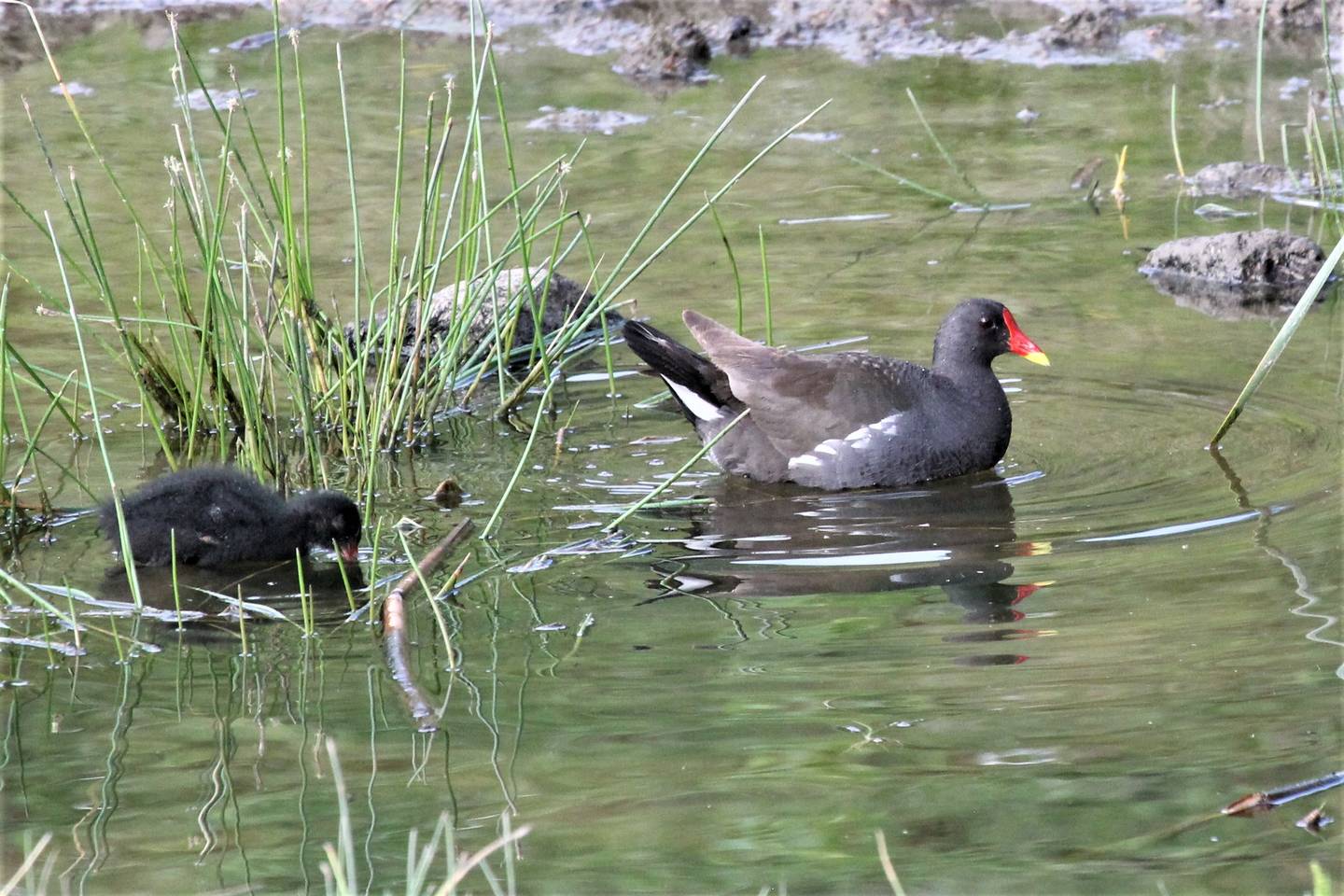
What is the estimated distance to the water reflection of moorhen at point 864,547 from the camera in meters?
4.70

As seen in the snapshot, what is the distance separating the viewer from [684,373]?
619cm

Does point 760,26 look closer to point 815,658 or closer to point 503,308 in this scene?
point 503,308

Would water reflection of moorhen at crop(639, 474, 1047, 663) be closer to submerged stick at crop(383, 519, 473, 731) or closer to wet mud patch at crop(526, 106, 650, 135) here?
submerged stick at crop(383, 519, 473, 731)

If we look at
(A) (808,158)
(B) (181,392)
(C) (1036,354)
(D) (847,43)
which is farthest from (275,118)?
Result: (C) (1036,354)

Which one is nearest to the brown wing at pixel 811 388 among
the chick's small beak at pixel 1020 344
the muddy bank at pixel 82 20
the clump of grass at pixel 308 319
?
the chick's small beak at pixel 1020 344

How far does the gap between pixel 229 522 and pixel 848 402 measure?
2.10m

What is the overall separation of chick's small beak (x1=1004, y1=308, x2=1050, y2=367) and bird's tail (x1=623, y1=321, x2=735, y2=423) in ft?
3.18

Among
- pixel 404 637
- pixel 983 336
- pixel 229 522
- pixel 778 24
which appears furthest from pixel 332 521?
pixel 778 24

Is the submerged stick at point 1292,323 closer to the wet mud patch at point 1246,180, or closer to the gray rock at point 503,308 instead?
the gray rock at point 503,308

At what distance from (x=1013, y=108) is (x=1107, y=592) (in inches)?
245

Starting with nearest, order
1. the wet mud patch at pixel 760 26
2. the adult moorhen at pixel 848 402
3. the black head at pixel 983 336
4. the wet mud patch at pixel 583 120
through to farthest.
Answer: the adult moorhen at pixel 848 402, the black head at pixel 983 336, the wet mud patch at pixel 583 120, the wet mud patch at pixel 760 26

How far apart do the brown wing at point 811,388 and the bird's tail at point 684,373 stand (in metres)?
0.06

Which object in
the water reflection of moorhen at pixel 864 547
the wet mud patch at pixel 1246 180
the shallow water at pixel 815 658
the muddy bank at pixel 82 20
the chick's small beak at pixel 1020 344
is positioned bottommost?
the water reflection of moorhen at pixel 864 547

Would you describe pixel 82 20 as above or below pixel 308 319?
above
